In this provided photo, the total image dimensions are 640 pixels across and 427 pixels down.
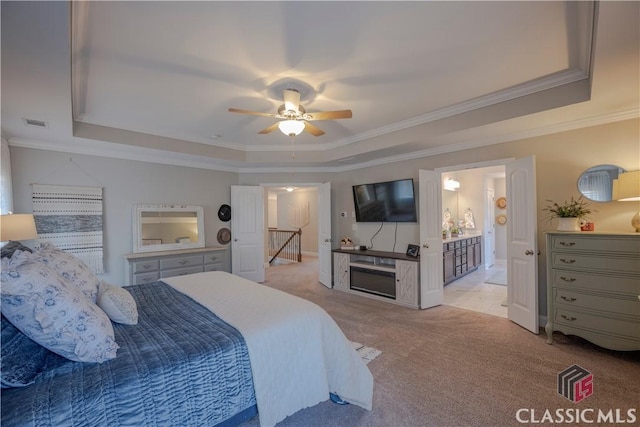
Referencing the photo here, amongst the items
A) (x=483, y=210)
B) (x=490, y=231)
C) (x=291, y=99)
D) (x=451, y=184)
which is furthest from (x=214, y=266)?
(x=490, y=231)

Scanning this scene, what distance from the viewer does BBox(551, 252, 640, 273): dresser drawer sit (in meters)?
2.45

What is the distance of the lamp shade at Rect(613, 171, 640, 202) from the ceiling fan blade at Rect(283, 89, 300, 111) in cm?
318

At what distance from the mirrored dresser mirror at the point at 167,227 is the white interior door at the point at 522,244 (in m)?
4.80

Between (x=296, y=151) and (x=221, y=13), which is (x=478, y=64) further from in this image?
(x=296, y=151)

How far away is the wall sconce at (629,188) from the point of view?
252 centimetres

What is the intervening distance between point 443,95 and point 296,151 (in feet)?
8.91

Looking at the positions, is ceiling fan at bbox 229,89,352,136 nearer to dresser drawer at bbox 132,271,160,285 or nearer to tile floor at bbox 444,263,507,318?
dresser drawer at bbox 132,271,160,285

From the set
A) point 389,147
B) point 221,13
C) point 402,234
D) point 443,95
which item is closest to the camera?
point 221,13

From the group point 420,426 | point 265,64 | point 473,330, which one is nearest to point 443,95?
point 265,64

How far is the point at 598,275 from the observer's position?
2602 mm

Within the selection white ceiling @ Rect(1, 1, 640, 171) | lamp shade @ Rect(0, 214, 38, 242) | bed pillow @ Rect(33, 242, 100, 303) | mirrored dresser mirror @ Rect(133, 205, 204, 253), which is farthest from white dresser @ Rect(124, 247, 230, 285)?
bed pillow @ Rect(33, 242, 100, 303)

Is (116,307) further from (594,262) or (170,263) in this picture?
(594,262)

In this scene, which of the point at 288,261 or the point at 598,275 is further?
Answer: the point at 288,261

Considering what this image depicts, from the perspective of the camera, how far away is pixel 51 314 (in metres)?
1.24
